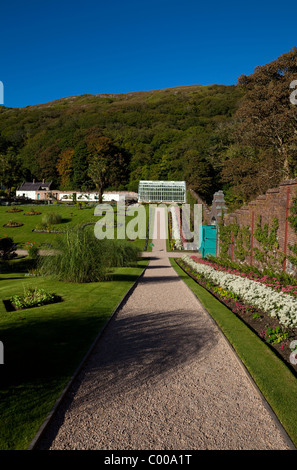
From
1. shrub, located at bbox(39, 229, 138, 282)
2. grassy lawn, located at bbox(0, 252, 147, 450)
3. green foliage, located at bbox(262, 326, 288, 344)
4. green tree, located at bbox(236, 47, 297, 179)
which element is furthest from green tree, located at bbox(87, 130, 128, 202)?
green foliage, located at bbox(262, 326, 288, 344)

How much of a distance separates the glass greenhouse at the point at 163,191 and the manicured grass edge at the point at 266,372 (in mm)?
44578

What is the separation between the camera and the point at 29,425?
320cm

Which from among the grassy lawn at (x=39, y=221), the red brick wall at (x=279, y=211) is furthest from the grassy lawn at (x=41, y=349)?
the grassy lawn at (x=39, y=221)

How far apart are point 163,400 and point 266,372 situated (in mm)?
1613

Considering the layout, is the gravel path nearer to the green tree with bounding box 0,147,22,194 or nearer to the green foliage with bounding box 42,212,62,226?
the green foliage with bounding box 42,212,62,226

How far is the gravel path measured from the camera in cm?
311

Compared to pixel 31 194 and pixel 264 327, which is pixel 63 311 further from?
pixel 31 194

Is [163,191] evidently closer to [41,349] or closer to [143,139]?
[143,139]

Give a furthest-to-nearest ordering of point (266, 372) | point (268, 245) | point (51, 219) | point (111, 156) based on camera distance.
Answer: point (111, 156)
point (51, 219)
point (268, 245)
point (266, 372)

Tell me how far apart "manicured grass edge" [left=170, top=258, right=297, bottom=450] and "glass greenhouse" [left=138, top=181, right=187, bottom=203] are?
146 feet

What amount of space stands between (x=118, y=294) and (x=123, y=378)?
5.16m

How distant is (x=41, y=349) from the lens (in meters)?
5.08

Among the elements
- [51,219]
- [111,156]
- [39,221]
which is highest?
[111,156]

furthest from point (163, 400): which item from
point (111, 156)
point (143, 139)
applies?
point (143, 139)
